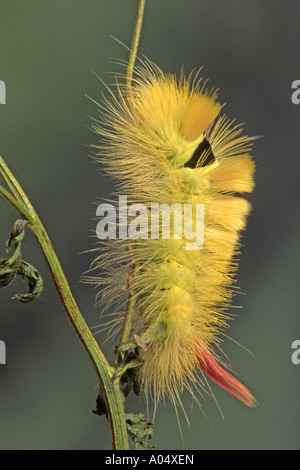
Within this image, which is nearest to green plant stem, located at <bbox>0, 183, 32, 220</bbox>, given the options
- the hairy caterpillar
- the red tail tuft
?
the hairy caterpillar

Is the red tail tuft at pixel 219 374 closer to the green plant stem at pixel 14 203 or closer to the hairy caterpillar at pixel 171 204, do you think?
the hairy caterpillar at pixel 171 204

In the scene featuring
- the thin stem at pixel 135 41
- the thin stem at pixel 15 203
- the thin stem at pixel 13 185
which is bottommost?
the thin stem at pixel 15 203

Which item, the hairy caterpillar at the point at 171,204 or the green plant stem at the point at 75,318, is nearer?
the green plant stem at the point at 75,318

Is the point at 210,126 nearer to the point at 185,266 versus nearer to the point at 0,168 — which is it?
the point at 185,266

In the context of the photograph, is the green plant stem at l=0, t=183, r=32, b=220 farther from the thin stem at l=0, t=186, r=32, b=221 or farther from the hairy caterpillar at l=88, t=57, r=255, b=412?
the hairy caterpillar at l=88, t=57, r=255, b=412

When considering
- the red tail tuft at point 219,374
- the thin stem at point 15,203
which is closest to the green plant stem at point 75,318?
the thin stem at point 15,203

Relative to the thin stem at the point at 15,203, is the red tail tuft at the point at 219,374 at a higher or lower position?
lower

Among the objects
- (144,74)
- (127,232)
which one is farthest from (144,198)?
(144,74)
